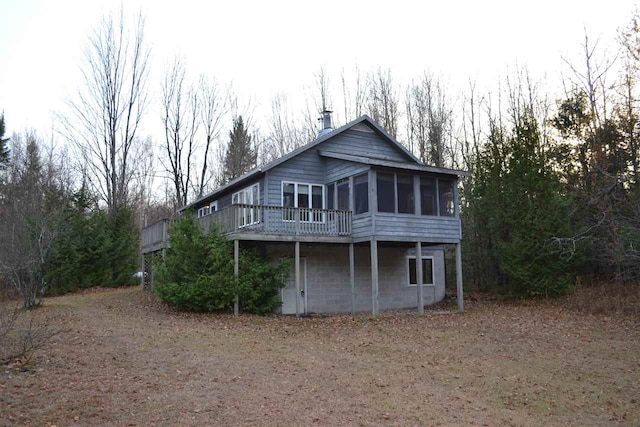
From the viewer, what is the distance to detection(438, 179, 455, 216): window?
745 inches

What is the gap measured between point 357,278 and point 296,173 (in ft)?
15.9

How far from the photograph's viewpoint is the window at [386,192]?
690 inches

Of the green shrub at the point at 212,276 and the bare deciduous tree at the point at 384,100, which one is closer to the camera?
the green shrub at the point at 212,276

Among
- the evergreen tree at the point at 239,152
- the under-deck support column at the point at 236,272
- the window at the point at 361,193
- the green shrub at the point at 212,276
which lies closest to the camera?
the green shrub at the point at 212,276

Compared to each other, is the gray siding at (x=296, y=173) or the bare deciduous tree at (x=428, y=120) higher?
the bare deciduous tree at (x=428, y=120)

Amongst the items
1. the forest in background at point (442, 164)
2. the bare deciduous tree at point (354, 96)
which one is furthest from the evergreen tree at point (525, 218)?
the bare deciduous tree at point (354, 96)

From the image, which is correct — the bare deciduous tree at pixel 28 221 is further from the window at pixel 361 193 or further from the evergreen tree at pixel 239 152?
the evergreen tree at pixel 239 152

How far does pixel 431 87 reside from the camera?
34.8 m

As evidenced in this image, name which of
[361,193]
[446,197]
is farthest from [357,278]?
[446,197]

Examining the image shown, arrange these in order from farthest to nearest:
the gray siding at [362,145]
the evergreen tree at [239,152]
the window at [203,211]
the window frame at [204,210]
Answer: the evergreen tree at [239,152]
the window at [203,211]
the window frame at [204,210]
the gray siding at [362,145]

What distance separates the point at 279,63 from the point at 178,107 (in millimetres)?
8339

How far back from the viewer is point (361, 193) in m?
18.0

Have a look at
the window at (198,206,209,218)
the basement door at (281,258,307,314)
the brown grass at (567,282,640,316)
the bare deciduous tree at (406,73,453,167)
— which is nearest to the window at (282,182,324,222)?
the basement door at (281,258,307,314)

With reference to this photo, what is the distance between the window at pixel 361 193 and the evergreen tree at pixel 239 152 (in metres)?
22.0
